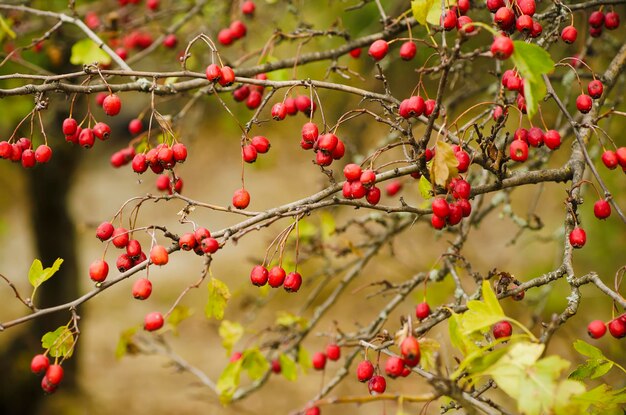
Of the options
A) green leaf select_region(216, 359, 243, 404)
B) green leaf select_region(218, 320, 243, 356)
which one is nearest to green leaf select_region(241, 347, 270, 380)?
green leaf select_region(216, 359, 243, 404)

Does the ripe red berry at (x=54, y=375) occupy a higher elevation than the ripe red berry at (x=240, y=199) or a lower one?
lower

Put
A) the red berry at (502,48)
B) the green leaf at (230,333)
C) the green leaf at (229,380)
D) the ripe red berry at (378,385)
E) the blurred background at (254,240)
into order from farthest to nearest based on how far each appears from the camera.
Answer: the blurred background at (254,240) → the green leaf at (230,333) → the green leaf at (229,380) → the ripe red berry at (378,385) → the red berry at (502,48)

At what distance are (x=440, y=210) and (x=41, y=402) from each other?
5.30 meters

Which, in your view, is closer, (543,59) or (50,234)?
(543,59)

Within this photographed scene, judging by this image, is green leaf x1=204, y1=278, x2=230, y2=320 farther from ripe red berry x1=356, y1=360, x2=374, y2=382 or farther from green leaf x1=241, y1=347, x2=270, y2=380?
green leaf x1=241, y1=347, x2=270, y2=380

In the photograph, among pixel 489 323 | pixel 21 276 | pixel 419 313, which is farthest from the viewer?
pixel 21 276

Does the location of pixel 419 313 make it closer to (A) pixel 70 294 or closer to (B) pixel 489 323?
(B) pixel 489 323

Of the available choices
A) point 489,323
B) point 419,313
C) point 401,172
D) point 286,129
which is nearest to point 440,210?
point 401,172

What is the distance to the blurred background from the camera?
3.73 meters

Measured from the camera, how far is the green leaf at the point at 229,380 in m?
2.61

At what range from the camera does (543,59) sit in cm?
149

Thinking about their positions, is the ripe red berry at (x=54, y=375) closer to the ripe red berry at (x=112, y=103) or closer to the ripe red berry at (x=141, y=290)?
the ripe red berry at (x=141, y=290)

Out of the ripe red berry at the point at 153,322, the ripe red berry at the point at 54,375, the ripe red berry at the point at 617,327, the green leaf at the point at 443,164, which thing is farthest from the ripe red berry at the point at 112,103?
the ripe red berry at the point at 617,327

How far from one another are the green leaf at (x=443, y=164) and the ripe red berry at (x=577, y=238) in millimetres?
515
